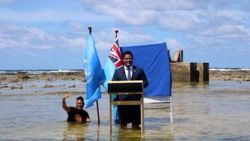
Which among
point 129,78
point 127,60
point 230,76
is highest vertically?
point 127,60

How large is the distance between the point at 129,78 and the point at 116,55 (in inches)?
49.0

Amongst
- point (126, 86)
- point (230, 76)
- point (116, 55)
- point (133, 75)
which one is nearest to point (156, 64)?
point (116, 55)

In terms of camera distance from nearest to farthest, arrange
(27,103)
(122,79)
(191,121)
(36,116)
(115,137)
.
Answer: (115,137)
(122,79)
(191,121)
(36,116)
(27,103)

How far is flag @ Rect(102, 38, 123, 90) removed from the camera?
14.1 m

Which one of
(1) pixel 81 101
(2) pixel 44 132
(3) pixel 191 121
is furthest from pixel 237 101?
(2) pixel 44 132

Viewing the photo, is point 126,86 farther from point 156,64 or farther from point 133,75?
point 156,64

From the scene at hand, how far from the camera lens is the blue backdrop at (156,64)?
14820 millimetres

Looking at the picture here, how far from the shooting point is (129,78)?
515 inches

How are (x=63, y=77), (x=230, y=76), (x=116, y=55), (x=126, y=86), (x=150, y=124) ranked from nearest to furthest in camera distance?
(x=126, y=86), (x=116, y=55), (x=150, y=124), (x=230, y=76), (x=63, y=77)

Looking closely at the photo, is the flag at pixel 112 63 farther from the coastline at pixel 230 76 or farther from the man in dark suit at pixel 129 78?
the coastline at pixel 230 76

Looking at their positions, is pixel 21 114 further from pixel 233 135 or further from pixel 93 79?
pixel 233 135

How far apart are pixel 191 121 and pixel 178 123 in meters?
0.57

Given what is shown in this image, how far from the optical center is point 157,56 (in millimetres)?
14859

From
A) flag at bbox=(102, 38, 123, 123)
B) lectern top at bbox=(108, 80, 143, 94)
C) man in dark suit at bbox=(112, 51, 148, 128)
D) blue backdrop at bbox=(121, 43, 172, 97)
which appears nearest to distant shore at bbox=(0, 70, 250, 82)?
blue backdrop at bbox=(121, 43, 172, 97)
